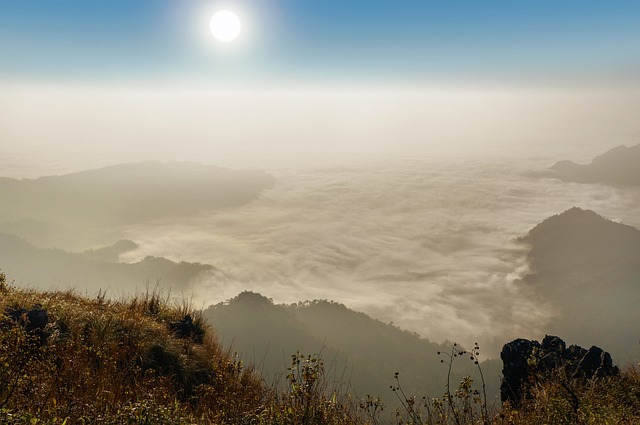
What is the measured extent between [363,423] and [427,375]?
187140 millimetres

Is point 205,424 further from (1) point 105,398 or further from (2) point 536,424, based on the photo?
(2) point 536,424

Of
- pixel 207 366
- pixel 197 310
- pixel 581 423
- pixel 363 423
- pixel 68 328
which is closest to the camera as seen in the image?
pixel 581 423

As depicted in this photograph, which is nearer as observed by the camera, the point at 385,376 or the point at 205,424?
the point at 205,424

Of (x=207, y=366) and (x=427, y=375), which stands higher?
(x=207, y=366)

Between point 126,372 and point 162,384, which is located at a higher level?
point 126,372

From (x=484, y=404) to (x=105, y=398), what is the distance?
5.42 meters

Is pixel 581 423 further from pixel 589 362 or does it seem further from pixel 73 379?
pixel 589 362

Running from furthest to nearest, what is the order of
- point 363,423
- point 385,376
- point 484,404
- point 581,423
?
point 385,376 < point 363,423 < point 484,404 < point 581,423

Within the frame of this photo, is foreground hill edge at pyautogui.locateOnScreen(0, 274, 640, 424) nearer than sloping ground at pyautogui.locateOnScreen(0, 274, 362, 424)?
No

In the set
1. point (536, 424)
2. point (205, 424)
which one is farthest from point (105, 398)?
point (536, 424)

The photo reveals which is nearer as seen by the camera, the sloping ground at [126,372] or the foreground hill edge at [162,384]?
the sloping ground at [126,372]

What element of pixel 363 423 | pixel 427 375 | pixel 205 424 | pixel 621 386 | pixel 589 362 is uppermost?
pixel 205 424

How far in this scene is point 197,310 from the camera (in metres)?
13.3

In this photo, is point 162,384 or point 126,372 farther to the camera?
point 162,384
